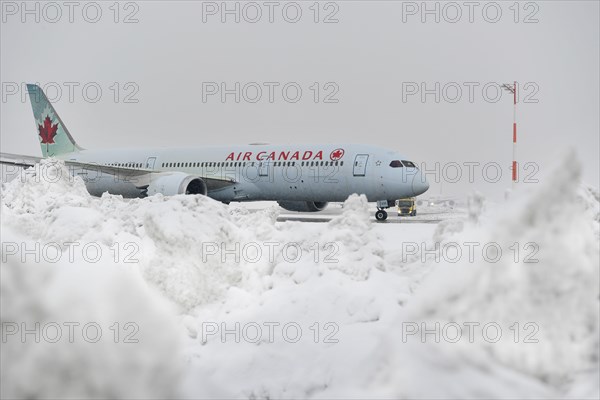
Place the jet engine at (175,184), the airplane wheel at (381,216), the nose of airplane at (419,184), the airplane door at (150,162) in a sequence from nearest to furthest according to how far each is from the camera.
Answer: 1. the nose of airplane at (419,184)
2. the airplane wheel at (381,216)
3. the jet engine at (175,184)
4. the airplane door at (150,162)

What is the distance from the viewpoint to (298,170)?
2764 centimetres

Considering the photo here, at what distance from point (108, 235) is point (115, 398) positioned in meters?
4.02


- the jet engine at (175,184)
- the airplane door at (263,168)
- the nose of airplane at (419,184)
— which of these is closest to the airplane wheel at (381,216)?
the nose of airplane at (419,184)

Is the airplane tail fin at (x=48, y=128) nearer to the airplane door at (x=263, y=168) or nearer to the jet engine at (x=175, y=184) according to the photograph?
the jet engine at (x=175, y=184)

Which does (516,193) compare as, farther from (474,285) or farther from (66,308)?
(66,308)

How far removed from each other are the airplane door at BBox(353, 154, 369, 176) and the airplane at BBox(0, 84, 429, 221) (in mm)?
39

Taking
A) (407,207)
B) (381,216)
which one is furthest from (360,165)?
(407,207)

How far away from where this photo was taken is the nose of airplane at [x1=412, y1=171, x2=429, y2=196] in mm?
25578

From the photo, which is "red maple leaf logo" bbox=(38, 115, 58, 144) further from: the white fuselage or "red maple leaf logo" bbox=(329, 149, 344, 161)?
"red maple leaf logo" bbox=(329, 149, 344, 161)

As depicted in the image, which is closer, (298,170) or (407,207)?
(298,170)

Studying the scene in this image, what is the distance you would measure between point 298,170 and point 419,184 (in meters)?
5.05

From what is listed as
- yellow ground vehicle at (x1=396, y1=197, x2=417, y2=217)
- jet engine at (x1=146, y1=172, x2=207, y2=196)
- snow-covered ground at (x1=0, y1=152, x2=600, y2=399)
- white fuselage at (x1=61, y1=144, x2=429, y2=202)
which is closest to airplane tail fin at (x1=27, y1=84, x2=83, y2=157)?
white fuselage at (x1=61, y1=144, x2=429, y2=202)

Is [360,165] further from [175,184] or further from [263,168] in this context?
[175,184]

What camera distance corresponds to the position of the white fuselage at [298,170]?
25922 millimetres
